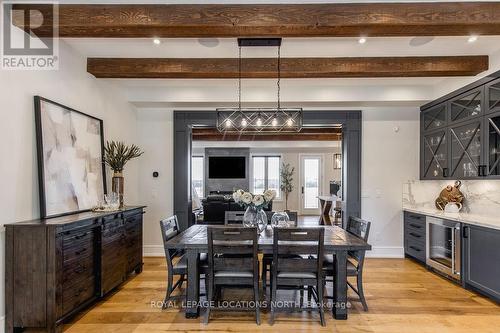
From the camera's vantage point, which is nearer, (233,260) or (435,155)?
(233,260)

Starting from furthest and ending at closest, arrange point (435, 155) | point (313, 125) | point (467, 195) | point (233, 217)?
1. point (313, 125)
2. point (435, 155)
3. point (467, 195)
4. point (233, 217)

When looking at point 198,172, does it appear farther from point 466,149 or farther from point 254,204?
point 466,149

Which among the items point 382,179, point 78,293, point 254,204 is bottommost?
point 78,293

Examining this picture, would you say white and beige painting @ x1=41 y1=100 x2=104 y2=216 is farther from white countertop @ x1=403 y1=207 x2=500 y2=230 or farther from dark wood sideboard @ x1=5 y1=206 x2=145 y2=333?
white countertop @ x1=403 y1=207 x2=500 y2=230

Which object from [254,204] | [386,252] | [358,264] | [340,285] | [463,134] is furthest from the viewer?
[386,252]

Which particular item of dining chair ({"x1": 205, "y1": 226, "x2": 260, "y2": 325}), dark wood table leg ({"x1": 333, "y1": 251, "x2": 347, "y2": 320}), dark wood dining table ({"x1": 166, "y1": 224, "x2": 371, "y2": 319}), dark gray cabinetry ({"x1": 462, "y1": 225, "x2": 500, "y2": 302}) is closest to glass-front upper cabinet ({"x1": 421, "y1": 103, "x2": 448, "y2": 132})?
dark gray cabinetry ({"x1": 462, "y1": 225, "x2": 500, "y2": 302})

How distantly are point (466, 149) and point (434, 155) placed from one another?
81 cm

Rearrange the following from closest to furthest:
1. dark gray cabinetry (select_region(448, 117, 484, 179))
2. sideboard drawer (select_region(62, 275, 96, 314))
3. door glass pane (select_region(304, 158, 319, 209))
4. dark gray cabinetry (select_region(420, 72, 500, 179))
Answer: sideboard drawer (select_region(62, 275, 96, 314))
dark gray cabinetry (select_region(420, 72, 500, 179))
dark gray cabinetry (select_region(448, 117, 484, 179))
door glass pane (select_region(304, 158, 319, 209))

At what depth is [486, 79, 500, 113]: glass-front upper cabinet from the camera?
3.73 m

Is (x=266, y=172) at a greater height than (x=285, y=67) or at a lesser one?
lesser

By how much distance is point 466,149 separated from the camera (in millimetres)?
4320

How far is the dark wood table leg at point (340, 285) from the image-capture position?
3.18 m

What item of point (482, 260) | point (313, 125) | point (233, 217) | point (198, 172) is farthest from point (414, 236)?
point (198, 172)

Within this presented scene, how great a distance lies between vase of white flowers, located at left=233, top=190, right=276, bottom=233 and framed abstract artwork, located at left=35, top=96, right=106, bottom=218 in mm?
1811
